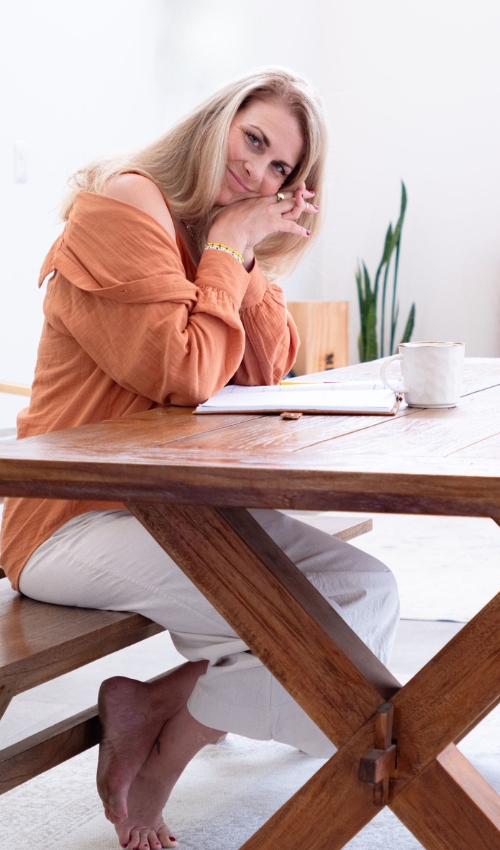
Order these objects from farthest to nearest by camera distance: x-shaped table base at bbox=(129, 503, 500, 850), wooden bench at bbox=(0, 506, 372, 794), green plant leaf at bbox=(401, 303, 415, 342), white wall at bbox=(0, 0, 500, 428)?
green plant leaf at bbox=(401, 303, 415, 342), white wall at bbox=(0, 0, 500, 428), wooden bench at bbox=(0, 506, 372, 794), x-shaped table base at bbox=(129, 503, 500, 850)

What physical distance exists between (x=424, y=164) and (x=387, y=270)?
579mm

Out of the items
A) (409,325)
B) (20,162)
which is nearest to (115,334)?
(20,162)

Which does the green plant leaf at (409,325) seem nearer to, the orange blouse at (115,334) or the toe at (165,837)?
the orange blouse at (115,334)

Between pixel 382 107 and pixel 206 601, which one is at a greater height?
pixel 382 107

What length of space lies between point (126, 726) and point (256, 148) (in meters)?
0.90

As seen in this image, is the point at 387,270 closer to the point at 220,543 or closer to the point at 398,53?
the point at 398,53

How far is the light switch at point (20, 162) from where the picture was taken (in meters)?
3.12

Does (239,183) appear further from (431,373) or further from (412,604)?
(412,604)

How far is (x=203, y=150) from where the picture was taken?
4.99 feet

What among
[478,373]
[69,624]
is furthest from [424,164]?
[69,624]

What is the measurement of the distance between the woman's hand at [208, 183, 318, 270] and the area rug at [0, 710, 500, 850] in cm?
83

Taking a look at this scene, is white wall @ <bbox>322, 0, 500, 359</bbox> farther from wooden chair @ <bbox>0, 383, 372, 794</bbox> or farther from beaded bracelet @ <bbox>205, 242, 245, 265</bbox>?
wooden chair @ <bbox>0, 383, 372, 794</bbox>

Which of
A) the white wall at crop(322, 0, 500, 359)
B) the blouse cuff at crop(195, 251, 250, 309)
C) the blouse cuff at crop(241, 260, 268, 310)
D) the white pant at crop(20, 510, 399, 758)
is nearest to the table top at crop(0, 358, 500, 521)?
the white pant at crop(20, 510, 399, 758)

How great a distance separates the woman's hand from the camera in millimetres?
1477
